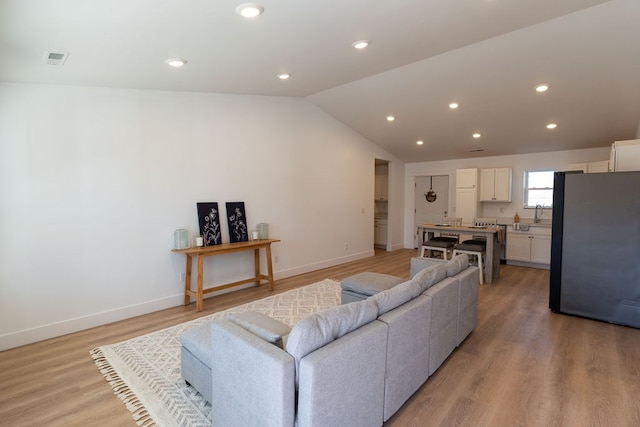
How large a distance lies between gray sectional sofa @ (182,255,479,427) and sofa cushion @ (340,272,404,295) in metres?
0.82

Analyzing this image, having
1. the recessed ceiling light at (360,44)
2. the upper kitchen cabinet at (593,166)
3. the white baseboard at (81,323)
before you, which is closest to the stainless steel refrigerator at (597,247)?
the upper kitchen cabinet at (593,166)

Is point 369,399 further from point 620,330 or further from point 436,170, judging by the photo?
point 436,170

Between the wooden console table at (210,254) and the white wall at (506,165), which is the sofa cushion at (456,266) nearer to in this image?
the wooden console table at (210,254)

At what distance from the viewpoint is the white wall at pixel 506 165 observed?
20.4 ft

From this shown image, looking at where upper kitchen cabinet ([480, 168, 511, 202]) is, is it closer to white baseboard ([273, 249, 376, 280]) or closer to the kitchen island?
the kitchen island

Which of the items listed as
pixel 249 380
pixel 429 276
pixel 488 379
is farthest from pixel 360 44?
pixel 488 379

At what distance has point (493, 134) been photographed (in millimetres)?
5977

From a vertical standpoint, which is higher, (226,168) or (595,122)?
(595,122)

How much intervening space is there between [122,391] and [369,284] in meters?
2.30

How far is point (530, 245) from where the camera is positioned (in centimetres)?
627

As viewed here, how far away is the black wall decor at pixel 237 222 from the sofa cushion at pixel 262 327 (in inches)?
103

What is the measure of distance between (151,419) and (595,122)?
21.8ft

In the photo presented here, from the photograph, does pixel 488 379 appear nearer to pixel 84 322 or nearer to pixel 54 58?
pixel 84 322

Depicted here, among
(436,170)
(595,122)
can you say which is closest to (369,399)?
(595,122)
